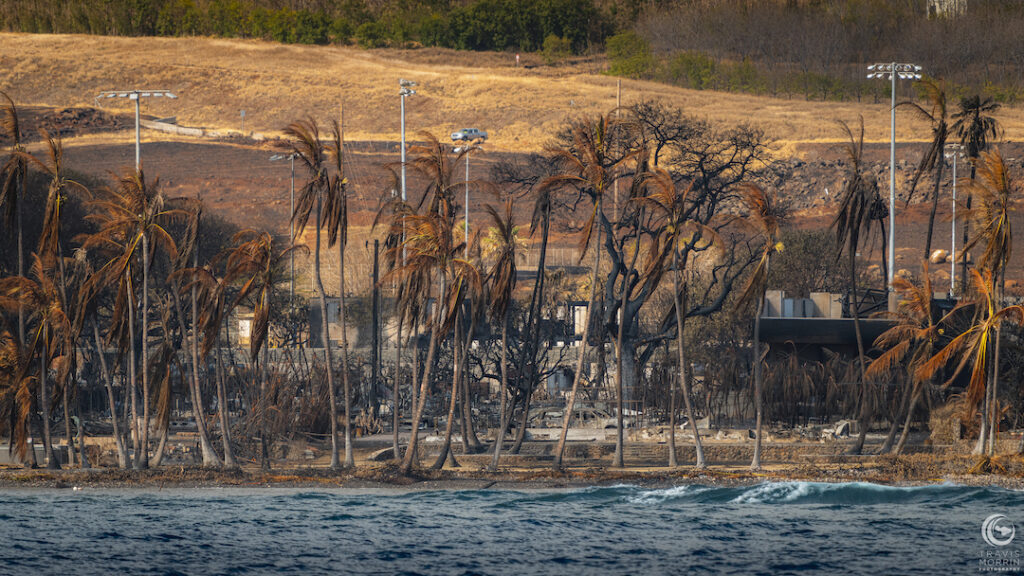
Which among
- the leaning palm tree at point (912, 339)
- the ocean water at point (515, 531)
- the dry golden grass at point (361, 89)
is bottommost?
the ocean water at point (515, 531)

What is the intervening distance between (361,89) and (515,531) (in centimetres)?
11380

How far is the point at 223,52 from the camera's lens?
155 metres

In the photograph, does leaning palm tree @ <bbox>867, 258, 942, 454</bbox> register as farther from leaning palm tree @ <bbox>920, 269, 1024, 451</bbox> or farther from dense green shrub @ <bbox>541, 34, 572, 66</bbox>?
dense green shrub @ <bbox>541, 34, 572, 66</bbox>

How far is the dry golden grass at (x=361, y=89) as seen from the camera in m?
122

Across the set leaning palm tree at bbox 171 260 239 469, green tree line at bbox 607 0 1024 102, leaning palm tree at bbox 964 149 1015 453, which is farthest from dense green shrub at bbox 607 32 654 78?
leaning palm tree at bbox 171 260 239 469

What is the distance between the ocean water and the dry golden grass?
8059cm

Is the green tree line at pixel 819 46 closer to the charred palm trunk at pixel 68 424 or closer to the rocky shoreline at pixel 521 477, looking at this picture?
the rocky shoreline at pixel 521 477

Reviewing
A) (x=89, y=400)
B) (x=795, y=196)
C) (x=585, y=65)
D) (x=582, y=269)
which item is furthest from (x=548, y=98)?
(x=89, y=400)

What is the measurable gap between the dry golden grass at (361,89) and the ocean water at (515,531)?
3173 inches

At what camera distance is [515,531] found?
1182 inches

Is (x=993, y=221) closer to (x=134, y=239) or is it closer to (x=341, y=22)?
(x=134, y=239)

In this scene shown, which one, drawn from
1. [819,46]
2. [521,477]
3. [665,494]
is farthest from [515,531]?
[819,46]
